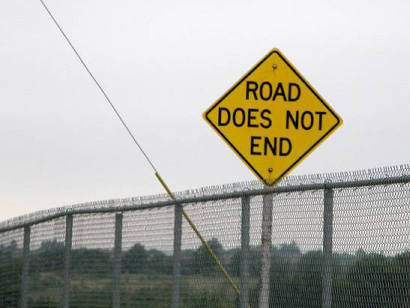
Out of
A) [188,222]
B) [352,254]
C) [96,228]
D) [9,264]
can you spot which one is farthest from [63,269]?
[352,254]

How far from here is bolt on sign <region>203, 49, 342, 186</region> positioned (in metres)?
12.1

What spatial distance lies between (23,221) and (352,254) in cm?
1001

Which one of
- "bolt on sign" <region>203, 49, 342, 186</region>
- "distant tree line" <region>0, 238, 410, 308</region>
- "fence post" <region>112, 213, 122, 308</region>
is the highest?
"bolt on sign" <region>203, 49, 342, 186</region>

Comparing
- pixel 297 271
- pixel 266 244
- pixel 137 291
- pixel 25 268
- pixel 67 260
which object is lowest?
pixel 297 271

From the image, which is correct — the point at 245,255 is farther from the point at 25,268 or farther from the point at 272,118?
the point at 25,268

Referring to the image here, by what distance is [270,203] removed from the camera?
10.9 meters

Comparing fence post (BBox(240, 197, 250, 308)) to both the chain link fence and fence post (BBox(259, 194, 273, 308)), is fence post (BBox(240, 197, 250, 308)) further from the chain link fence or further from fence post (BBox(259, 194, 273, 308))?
fence post (BBox(259, 194, 273, 308))

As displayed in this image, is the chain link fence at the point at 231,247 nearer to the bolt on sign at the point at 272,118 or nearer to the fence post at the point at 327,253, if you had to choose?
the fence post at the point at 327,253

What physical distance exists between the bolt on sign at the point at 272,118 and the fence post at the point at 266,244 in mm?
1019

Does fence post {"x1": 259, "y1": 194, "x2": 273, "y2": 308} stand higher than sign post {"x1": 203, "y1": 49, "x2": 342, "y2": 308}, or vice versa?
sign post {"x1": 203, "y1": 49, "x2": 342, "y2": 308}

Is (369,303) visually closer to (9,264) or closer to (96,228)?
(96,228)

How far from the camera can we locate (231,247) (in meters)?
11.8

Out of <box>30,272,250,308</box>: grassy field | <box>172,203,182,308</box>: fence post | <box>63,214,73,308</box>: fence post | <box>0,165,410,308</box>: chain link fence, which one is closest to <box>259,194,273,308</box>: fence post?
<box>0,165,410,308</box>: chain link fence

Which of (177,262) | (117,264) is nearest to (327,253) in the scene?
(177,262)
